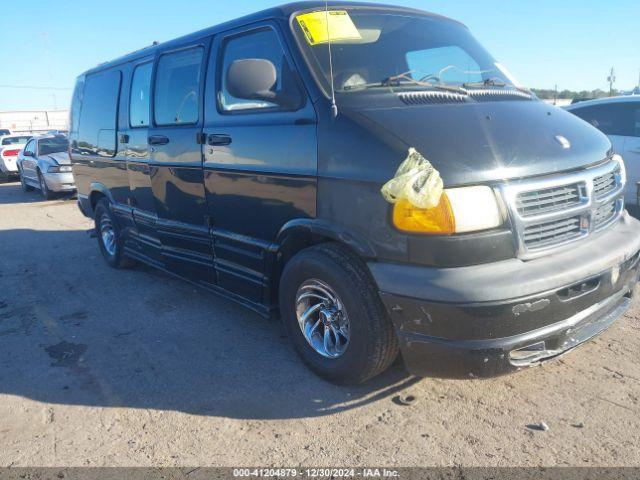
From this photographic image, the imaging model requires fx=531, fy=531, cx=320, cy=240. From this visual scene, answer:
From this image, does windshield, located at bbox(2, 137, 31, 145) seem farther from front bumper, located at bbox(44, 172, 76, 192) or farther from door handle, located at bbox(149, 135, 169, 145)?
door handle, located at bbox(149, 135, 169, 145)

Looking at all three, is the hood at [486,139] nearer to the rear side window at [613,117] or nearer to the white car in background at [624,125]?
the white car in background at [624,125]

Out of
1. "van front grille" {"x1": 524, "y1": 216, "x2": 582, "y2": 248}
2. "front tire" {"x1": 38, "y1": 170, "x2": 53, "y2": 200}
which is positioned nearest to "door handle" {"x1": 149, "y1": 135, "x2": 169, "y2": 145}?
"van front grille" {"x1": 524, "y1": 216, "x2": 582, "y2": 248}

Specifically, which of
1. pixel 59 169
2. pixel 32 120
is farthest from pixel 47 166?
pixel 32 120

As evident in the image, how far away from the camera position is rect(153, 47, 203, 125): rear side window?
4.17 m

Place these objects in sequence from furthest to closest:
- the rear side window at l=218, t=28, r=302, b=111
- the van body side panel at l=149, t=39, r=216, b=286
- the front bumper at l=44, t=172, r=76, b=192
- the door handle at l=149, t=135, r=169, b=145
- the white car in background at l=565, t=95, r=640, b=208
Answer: the front bumper at l=44, t=172, r=76, b=192 → the white car in background at l=565, t=95, r=640, b=208 → the door handle at l=149, t=135, r=169, b=145 → the van body side panel at l=149, t=39, r=216, b=286 → the rear side window at l=218, t=28, r=302, b=111

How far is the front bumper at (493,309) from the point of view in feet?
8.29

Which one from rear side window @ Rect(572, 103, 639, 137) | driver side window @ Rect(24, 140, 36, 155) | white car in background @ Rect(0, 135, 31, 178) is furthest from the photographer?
white car in background @ Rect(0, 135, 31, 178)

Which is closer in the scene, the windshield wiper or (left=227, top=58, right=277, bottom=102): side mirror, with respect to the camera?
(left=227, top=58, right=277, bottom=102): side mirror

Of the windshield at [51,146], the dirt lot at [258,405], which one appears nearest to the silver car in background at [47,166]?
the windshield at [51,146]

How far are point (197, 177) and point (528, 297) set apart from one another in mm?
2638

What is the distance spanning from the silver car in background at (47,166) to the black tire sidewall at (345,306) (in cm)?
959

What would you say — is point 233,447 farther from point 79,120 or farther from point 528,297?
point 79,120

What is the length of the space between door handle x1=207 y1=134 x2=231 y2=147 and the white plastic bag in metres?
1.57

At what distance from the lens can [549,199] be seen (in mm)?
2762
